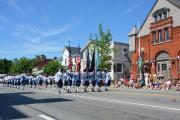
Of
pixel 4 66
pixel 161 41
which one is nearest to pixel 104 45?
pixel 161 41

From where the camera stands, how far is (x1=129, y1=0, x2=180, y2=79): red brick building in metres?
46.1

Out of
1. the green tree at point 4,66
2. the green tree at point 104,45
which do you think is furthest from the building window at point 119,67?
the green tree at point 4,66

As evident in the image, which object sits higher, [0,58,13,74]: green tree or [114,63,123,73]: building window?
[0,58,13,74]: green tree

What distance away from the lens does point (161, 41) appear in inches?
1929

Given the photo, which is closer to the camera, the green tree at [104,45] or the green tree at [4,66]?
the green tree at [104,45]

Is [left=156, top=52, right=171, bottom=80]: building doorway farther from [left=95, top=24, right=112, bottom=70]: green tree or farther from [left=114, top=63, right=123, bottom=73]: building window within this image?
[left=114, top=63, right=123, bottom=73]: building window

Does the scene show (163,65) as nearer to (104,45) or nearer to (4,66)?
(104,45)

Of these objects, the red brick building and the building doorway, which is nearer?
the red brick building

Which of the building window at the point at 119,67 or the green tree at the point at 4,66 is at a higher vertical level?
the green tree at the point at 4,66

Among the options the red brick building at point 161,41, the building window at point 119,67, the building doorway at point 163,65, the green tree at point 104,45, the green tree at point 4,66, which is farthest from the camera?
the green tree at point 4,66

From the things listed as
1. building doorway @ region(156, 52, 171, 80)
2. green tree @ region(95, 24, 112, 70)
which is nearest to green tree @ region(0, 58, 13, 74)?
green tree @ region(95, 24, 112, 70)

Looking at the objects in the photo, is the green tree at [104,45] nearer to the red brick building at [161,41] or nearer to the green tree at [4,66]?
the red brick building at [161,41]

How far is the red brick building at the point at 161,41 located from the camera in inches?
1816

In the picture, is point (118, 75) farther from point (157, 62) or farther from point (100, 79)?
point (100, 79)
